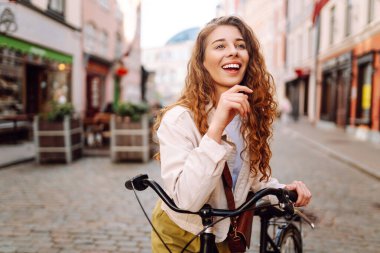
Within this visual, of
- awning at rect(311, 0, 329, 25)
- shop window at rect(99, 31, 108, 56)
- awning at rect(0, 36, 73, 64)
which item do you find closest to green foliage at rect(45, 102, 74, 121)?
awning at rect(0, 36, 73, 64)

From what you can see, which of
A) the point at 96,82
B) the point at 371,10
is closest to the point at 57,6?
the point at 96,82

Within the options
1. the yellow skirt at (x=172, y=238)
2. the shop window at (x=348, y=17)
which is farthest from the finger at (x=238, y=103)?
the shop window at (x=348, y=17)

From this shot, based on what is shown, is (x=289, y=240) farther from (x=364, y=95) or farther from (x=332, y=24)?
(x=332, y=24)

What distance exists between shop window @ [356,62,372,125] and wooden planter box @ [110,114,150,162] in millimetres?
9610

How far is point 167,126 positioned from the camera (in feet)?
4.65

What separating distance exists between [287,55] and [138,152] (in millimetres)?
27454

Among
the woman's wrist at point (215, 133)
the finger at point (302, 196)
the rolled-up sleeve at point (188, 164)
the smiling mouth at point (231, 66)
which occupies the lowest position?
the finger at point (302, 196)

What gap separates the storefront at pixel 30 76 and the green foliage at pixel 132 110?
15.0ft

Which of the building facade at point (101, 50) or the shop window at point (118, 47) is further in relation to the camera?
the shop window at point (118, 47)

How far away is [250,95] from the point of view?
1.71m

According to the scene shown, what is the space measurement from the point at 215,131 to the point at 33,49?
43.3ft

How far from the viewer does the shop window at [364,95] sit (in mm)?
15359

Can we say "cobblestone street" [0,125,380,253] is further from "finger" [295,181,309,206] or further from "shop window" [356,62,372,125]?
"shop window" [356,62,372,125]

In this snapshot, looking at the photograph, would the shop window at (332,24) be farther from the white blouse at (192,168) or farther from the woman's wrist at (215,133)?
the woman's wrist at (215,133)
